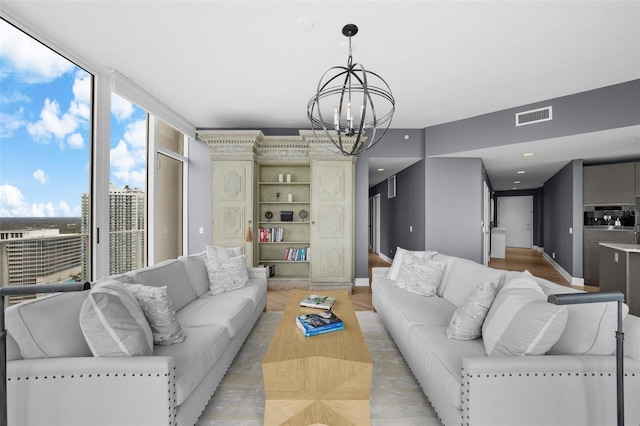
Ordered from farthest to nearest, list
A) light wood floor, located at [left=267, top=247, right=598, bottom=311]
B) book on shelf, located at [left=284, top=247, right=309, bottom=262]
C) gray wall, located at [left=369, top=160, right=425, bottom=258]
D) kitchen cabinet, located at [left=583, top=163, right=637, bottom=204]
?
gray wall, located at [left=369, top=160, right=425, bottom=258] → kitchen cabinet, located at [left=583, top=163, right=637, bottom=204] → book on shelf, located at [left=284, top=247, right=309, bottom=262] → light wood floor, located at [left=267, top=247, right=598, bottom=311]

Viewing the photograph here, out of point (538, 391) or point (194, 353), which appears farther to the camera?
point (194, 353)

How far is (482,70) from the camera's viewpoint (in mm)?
2875

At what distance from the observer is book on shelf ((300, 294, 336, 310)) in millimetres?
2340

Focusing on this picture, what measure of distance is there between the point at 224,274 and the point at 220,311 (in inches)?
27.2

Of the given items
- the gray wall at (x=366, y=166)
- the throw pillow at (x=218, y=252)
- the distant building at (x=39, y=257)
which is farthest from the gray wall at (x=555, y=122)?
the distant building at (x=39, y=257)

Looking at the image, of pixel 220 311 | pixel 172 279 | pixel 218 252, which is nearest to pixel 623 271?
pixel 220 311

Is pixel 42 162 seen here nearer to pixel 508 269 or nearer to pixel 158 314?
pixel 158 314

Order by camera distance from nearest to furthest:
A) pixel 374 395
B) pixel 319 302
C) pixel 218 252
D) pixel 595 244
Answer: pixel 374 395, pixel 319 302, pixel 218 252, pixel 595 244

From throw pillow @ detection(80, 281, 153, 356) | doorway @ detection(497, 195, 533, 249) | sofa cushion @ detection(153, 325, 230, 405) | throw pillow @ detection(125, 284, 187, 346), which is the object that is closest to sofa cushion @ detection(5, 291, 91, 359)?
throw pillow @ detection(80, 281, 153, 356)

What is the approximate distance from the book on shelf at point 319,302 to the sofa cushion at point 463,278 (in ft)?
3.82

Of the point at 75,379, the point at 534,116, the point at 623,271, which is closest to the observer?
the point at 75,379

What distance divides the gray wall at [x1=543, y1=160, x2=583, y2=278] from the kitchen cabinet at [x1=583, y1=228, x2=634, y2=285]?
0.08m

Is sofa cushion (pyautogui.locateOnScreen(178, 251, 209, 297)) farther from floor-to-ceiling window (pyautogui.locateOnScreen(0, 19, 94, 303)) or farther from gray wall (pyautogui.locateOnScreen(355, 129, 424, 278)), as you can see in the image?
gray wall (pyautogui.locateOnScreen(355, 129, 424, 278))

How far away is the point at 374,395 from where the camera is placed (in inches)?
74.5
